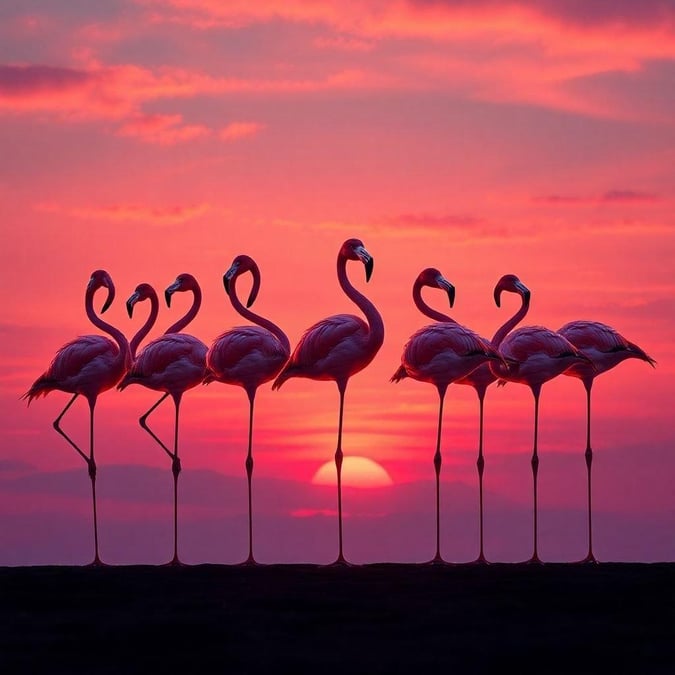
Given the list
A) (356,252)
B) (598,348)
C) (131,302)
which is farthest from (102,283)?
(598,348)

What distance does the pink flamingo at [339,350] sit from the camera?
2131 cm

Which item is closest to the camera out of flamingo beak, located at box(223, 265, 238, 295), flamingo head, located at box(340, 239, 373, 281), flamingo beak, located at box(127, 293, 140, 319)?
flamingo head, located at box(340, 239, 373, 281)

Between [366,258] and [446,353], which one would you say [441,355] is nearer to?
[446,353]

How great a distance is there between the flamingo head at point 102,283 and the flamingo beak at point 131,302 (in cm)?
27

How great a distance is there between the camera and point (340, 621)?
607 inches

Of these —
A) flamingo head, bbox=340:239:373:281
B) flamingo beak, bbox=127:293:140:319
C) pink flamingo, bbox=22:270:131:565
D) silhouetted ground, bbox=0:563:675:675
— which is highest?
flamingo head, bbox=340:239:373:281

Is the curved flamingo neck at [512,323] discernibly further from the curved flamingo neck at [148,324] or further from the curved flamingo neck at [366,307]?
the curved flamingo neck at [148,324]

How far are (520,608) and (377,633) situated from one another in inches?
83.4

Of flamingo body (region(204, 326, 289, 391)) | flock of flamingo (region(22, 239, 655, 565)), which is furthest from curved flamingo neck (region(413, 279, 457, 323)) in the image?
flamingo body (region(204, 326, 289, 391))

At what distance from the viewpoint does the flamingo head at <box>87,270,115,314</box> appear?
2442 cm

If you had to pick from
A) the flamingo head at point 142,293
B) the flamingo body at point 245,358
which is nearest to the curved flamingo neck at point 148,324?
the flamingo head at point 142,293

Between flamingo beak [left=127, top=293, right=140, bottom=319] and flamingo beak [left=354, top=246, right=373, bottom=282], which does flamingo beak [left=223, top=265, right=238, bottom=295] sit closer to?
flamingo beak [left=127, top=293, right=140, bottom=319]

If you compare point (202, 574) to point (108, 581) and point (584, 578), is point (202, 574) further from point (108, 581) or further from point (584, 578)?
point (584, 578)

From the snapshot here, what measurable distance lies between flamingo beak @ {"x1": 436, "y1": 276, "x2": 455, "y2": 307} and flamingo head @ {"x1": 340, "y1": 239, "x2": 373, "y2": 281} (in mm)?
1367
